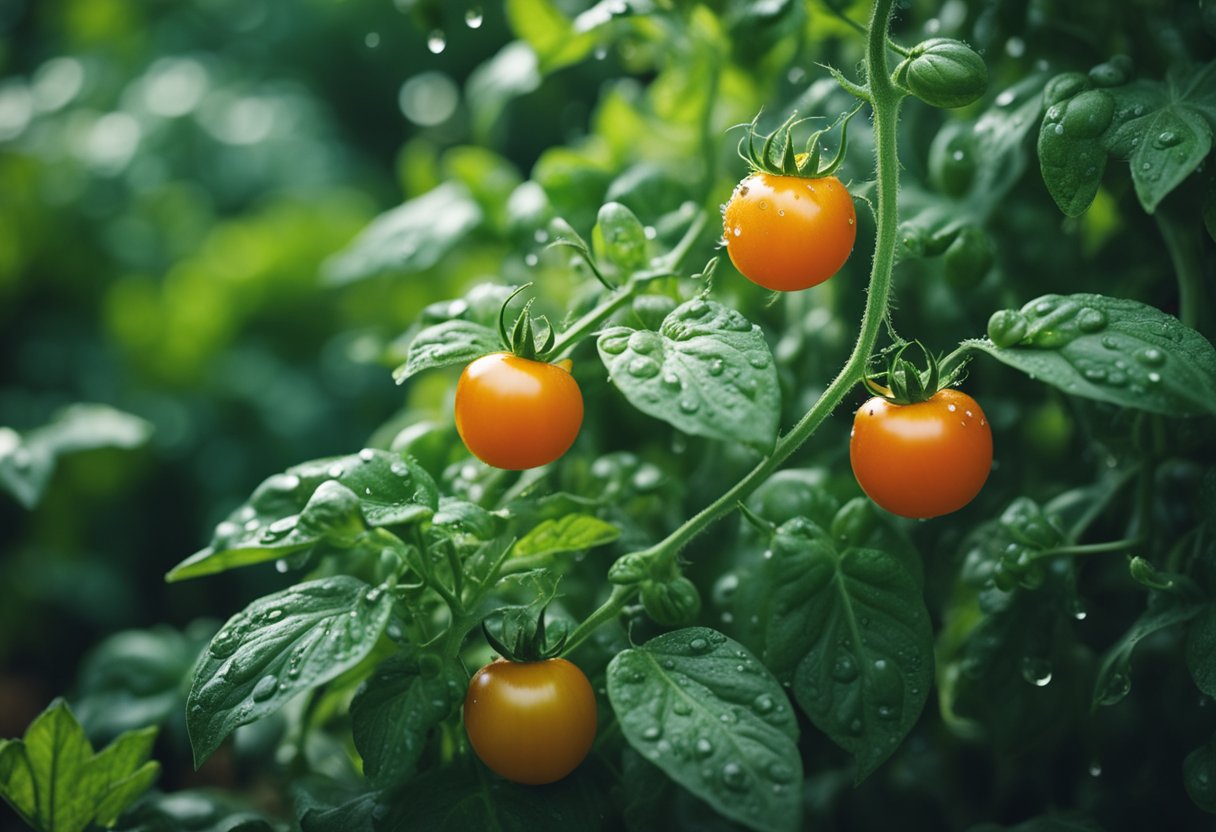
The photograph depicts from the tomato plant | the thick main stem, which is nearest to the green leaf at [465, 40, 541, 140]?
the tomato plant

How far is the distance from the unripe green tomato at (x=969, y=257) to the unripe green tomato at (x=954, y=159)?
75 mm

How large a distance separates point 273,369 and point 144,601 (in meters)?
0.42

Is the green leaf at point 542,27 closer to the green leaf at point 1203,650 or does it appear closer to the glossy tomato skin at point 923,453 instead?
the glossy tomato skin at point 923,453

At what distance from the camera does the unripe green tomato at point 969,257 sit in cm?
77

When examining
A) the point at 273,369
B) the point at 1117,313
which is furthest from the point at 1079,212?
the point at 273,369

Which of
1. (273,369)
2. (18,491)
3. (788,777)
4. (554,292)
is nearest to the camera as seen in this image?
(788,777)

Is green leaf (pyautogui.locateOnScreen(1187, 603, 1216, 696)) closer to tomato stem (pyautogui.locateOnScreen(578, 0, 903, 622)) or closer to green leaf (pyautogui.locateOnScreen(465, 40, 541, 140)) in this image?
tomato stem (pyautogui.locateOnScreen(578, 0, 903, 622))

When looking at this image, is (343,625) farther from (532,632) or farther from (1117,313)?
(1117,313)

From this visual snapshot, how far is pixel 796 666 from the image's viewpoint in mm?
697

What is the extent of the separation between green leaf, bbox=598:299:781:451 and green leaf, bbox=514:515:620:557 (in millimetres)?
135

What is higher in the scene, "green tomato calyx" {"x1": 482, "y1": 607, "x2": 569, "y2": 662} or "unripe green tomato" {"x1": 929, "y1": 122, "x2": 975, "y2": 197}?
"unripe green tomato" {"x1": 929, "y1": 122, "x2": 975, "y2": 197}

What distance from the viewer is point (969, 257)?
0.77 meters

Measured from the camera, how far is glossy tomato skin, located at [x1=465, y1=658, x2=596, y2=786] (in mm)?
646

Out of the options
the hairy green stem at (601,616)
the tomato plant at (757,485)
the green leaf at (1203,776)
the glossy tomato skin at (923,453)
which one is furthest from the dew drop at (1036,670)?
the hairy green stem at (601,616)
